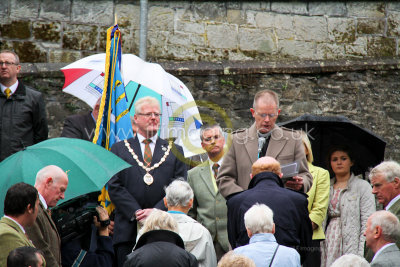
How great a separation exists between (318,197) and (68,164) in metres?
2.94

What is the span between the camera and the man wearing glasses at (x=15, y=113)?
9.27m

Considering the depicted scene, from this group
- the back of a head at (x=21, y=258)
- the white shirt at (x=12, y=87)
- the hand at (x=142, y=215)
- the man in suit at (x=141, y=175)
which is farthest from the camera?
the white shirt at (x=12, y=87)

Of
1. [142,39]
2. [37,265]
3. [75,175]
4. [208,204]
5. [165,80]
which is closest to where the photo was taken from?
[37,265]

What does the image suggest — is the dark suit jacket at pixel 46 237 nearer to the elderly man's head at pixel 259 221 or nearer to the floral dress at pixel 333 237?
the elderly man's head at pixel 259 221

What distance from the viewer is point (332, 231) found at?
28.4ft

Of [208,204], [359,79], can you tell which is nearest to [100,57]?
[208,204]

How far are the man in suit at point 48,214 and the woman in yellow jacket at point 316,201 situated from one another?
2.93 m

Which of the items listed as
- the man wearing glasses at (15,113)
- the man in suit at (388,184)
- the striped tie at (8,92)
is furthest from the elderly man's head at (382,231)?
the striped tie at (8,92)

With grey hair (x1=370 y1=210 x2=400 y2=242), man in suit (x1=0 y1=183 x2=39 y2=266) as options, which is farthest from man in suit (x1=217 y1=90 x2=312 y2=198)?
man in suit (x1=0 y1=183 x2=39 y2=266)

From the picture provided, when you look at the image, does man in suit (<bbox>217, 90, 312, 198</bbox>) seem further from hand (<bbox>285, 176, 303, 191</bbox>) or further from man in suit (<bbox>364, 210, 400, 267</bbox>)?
man in suit (<bbox>364, 210, 400, 267</bbox>)

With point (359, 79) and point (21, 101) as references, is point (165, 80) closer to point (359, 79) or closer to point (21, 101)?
point (21, 101)

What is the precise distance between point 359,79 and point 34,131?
5.64 meters

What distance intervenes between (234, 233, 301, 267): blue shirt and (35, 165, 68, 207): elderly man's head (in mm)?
1538

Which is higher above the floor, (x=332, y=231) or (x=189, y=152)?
(x=189, y=152)
